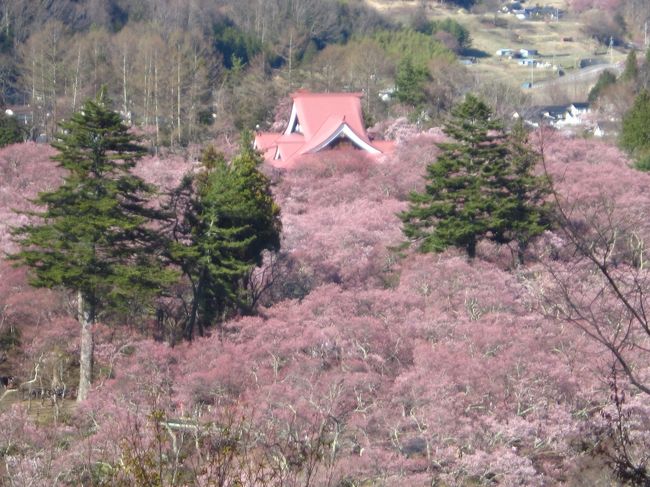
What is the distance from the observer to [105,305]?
13.6 m

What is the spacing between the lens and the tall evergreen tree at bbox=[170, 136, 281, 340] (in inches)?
546

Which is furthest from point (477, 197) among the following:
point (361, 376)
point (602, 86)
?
point (602, 86)

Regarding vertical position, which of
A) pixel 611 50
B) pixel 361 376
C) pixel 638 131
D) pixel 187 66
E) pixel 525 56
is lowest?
pixel 525 56

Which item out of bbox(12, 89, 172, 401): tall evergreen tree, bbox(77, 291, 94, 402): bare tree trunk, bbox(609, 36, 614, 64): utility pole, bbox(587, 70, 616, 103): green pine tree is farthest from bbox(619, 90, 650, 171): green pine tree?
bbox(609, 36, 614, 64): utility pole

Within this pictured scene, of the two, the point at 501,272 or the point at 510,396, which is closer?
the point at 510,396

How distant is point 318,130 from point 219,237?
12040 mm

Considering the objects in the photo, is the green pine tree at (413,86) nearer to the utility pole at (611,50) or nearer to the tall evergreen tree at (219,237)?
the tall evergreen tree at (219,237)

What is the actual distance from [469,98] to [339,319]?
19.0ft

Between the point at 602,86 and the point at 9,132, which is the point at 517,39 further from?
the point at 9,132

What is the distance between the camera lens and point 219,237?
14109 millimetres

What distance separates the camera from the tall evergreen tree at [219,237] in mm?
13859

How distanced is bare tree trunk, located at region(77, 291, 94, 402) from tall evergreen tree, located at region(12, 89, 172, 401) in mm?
12

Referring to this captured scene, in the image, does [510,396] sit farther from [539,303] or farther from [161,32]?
[161,32]

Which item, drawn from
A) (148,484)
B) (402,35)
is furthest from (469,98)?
(402,35)
